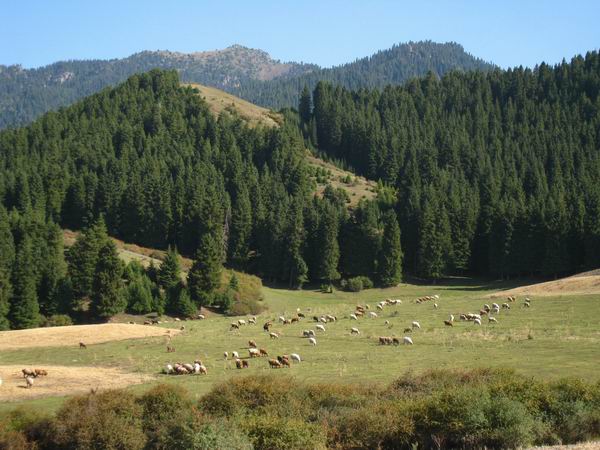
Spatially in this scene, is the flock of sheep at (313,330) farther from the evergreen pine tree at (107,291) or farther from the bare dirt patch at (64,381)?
the evergreen pine tree at (107,291)

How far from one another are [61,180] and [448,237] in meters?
78.1

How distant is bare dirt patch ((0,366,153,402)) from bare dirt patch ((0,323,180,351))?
11.9 meters

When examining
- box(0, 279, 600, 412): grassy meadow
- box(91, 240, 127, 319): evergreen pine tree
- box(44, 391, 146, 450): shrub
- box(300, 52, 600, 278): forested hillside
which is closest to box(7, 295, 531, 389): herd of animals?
box(0, 279, 600, 412): grassy meadow

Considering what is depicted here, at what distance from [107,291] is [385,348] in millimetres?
44685

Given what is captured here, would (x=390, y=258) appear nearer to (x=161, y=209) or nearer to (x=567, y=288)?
(x=567, y=288)

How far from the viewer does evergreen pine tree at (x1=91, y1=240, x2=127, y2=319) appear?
248ft

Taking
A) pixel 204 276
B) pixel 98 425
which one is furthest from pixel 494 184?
pixel 98 425

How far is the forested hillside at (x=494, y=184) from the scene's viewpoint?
102 meters

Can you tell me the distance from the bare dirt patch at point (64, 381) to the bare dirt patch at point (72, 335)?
39.1 feet

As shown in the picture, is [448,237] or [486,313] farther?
[448,237]

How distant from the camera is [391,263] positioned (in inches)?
4102

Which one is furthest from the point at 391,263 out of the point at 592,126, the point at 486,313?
the point at 592,126

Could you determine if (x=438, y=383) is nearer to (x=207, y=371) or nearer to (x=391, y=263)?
(x=207, y=371)

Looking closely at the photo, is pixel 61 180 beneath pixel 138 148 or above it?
beneath
